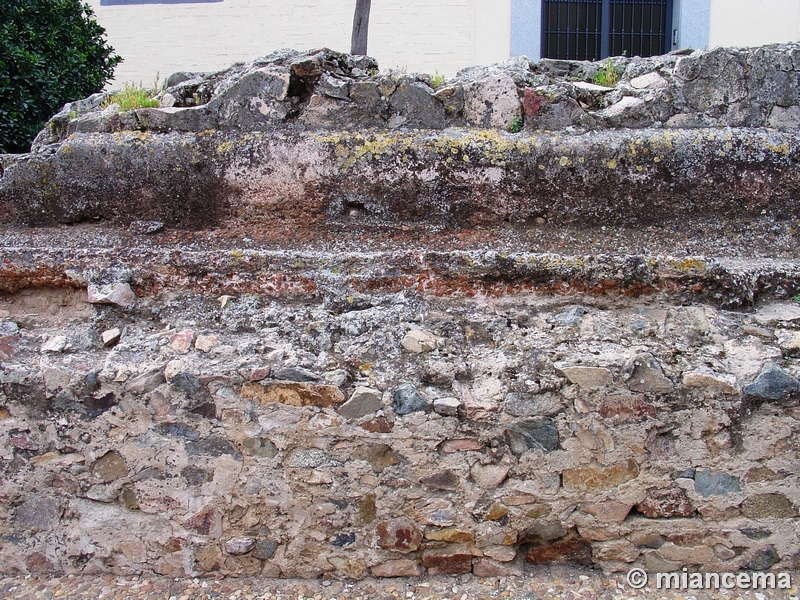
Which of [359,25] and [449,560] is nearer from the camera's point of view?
[449,560]

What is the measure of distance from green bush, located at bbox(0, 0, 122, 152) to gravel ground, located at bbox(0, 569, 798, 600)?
9.85 ft

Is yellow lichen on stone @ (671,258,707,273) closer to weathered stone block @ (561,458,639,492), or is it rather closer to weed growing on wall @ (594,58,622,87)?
weathered stone block @ (561,458,639,492)

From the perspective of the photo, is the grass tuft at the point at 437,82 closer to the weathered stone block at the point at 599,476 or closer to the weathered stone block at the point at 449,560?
the weathered stone block at the point at 599,476

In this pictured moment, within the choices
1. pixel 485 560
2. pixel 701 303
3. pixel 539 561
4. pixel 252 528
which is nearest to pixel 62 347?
pixel 252 528

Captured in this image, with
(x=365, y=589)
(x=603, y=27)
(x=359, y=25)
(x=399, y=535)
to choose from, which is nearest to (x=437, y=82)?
(x=399, y=535)

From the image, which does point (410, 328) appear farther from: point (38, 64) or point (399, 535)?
point (38, 64)

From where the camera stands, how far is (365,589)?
2043 millimetres

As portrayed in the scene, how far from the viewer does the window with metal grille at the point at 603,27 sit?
6.11 m

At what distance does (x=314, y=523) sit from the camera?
2.03 m

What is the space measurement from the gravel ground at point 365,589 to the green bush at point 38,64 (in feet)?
9.85

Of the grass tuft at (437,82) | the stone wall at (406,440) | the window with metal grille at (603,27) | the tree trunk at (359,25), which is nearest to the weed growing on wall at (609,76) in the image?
the grass tuft at (437,82)

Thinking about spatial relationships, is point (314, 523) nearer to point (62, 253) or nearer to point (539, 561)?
point (539, 561)

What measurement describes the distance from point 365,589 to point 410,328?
0.88 m

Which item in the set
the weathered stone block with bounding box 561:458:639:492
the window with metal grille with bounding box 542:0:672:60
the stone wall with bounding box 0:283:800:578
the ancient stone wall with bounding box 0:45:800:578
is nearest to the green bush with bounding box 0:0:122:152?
the ancient stone wall with bounding box 0:45:800:578
